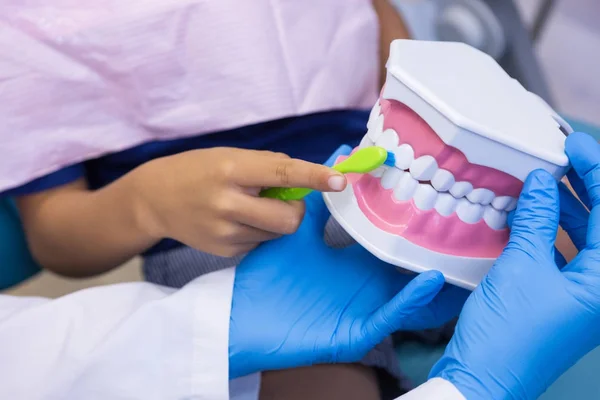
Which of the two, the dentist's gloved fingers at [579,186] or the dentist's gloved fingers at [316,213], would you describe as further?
the dentist's gloved fingers at [316,213]

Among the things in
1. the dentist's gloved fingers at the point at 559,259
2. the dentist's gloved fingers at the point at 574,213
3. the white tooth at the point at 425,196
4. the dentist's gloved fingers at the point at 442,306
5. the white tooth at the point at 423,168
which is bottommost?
the dentist's gloved fingers at the point at 442,306

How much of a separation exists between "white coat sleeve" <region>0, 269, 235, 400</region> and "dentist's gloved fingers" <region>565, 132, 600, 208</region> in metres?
0.42

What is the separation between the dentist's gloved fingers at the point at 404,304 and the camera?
60 cm

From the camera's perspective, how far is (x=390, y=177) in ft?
2.05

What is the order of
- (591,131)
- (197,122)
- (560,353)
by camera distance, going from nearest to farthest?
1. (560,353)
2. (197,122)
3. (591,131)

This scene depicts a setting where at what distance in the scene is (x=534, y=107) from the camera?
0.62 m

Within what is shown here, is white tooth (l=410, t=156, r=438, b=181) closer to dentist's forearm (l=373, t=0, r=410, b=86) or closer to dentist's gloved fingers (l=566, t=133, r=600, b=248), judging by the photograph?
dentist's gloved fingers (l=566, t=133, r=600, b=248)

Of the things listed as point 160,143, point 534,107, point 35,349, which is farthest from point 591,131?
point 35,349

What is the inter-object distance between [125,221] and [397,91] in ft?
1.30

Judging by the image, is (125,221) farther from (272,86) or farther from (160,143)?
(272,86)

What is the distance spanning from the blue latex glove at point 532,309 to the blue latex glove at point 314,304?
0.21 ft

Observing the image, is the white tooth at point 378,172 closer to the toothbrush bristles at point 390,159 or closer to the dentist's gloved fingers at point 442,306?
the toothbrush bristles at point 390,159

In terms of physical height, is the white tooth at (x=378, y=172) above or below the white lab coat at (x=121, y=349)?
above

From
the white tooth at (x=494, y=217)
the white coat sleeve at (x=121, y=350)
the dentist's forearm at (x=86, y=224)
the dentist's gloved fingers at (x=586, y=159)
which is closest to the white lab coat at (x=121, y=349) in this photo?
the white coat sleeve at (x=121, y=350)
